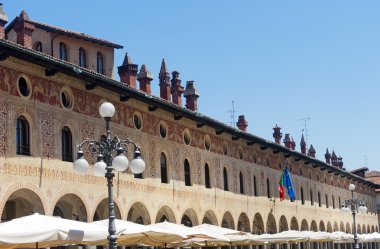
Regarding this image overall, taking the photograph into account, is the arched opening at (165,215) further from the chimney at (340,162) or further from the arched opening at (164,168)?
the chimney at (340,162)

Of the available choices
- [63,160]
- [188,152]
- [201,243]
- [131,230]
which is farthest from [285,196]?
[131,230]

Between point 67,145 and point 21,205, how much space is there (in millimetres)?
2070

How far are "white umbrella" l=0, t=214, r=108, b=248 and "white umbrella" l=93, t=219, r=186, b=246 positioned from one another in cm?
101

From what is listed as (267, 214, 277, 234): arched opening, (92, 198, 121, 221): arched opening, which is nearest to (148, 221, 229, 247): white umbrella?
(92, 198, 121, 221): arched opening

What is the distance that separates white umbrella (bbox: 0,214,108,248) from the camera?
11.5 m

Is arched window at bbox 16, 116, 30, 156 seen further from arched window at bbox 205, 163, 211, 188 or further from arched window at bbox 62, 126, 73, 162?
arched window at bbox 205, 163, 211, 188

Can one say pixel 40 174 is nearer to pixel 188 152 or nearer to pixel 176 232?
pixel 176 232

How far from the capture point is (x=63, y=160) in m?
18.8

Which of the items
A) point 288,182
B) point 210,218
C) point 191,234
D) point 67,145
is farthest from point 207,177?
point 191,234

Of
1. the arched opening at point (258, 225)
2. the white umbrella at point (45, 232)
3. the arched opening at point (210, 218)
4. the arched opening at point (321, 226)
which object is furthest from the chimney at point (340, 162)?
the white umbrella at point (45, 232)

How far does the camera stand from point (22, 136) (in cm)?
1744

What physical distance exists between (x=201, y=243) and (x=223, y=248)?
993 cm

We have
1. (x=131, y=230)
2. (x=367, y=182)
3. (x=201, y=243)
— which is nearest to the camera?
(x=131, y=230)

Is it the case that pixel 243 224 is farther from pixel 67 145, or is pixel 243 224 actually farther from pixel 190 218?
pixel 67 145
